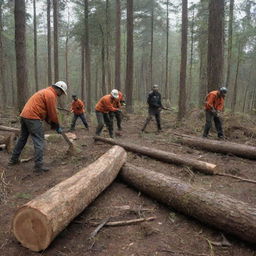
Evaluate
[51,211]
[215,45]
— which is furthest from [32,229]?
[215,45]

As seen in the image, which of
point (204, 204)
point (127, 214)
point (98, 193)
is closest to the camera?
point (204, 204)

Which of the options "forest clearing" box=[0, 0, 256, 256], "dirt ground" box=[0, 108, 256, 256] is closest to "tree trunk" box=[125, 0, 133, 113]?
"forest clearing" box=[0, 0, 256, 256]

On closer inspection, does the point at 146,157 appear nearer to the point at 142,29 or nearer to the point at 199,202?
the point at 199,202

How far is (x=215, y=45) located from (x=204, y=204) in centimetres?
828

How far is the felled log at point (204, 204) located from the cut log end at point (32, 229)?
1947mm

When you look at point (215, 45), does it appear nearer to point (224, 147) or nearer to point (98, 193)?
point (224, 147)

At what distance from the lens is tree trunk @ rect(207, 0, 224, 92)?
384 inches

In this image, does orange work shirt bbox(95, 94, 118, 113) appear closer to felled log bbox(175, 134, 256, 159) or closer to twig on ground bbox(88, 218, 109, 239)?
felled log bbox(175, 134, 256, 159)

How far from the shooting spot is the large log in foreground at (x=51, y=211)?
2760 mm

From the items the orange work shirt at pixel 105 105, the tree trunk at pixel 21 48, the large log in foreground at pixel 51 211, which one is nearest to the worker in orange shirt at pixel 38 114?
the large log in foreground at pixel 51 211

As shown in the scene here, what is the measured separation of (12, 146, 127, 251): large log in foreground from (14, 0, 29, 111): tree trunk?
737 centimetres

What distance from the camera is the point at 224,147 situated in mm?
7094

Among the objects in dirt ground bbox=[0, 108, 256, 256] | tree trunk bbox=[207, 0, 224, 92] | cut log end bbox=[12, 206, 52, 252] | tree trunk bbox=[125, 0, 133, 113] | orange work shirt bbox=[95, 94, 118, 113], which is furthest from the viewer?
tree trunk bbox=[125, 0, 133, 113]

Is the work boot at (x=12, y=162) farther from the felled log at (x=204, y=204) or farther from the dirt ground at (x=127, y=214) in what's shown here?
the felled log at (x=204, y=204)
